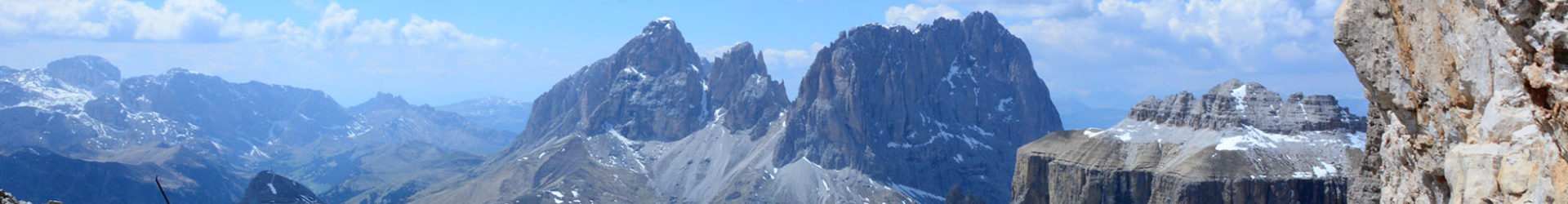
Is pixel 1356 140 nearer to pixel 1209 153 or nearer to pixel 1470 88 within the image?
pixel 1209 153

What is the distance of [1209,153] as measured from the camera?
5448 inches

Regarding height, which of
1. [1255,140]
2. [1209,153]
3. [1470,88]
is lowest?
[1209,153]

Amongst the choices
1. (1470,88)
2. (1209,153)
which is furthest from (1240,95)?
(1470,88)

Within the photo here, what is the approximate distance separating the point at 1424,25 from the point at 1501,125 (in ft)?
7.20

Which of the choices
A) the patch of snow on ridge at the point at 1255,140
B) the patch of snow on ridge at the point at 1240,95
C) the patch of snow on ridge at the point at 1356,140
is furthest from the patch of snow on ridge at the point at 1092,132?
the patch of snow on ridge at the point at 1356,140

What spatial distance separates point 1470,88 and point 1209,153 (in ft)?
426

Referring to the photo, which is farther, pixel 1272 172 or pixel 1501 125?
pixel 1272 172

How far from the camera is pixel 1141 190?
462 feet

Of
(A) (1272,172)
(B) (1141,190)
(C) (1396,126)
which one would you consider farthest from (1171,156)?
(C) (1396,126)

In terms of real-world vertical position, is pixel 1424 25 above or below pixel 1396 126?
above

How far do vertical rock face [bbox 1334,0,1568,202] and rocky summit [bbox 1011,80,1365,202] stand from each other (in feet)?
379

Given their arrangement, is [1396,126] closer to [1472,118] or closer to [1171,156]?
[1472,118]

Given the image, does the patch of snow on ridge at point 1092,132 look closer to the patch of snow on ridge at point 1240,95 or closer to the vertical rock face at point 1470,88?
the patch of snow on ridge at point 1240,95

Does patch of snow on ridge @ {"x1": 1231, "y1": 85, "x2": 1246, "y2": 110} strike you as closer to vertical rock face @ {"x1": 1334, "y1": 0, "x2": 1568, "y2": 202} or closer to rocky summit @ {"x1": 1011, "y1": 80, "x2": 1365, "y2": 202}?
rocky summit @ {"x1": 1011, "y1": 80, "x2": 1365, "y2": 202}
